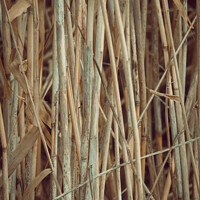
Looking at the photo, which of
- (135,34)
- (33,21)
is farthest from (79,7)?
(135,34)

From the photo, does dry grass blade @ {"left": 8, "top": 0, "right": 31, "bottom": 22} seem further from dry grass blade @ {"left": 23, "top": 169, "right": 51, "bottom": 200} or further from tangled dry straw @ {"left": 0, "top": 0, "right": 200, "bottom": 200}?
dry grass blade @ {"left": 23, "top": 169, "right": 51, "bottom": 200}

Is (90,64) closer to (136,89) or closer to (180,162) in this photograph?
(136,89)

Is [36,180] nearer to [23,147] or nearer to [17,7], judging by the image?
[23,147]

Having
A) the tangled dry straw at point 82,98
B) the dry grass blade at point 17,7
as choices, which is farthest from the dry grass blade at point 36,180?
the dry grass blade at point 17,7

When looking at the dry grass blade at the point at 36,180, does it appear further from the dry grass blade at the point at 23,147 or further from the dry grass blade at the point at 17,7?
the dry grass blade at the point at 17,7

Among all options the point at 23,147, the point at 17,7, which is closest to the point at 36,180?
the point at 23,147

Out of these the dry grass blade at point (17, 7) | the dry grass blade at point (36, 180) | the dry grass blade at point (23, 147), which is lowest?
the dry grass blade at point (36, 180)

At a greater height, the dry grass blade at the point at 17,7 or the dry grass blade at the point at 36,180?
the dry grass blade at the point at 17,7

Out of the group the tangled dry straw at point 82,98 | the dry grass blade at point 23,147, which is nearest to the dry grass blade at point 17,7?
the tangled dry straw at point 82,98

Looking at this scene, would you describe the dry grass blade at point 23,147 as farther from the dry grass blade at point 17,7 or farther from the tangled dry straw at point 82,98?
the dry grass blade at point 17,7

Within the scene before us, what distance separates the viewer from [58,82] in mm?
606

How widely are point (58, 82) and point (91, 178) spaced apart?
0.20 m

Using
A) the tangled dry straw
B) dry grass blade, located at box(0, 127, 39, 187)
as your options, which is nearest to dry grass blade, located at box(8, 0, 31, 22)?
the tangled dry straw

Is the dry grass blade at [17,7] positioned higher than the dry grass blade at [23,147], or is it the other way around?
the dry grass blade at [17,7]
